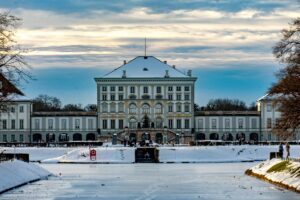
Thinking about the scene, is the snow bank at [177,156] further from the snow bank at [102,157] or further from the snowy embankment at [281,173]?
the snowy embankment at [281,173]

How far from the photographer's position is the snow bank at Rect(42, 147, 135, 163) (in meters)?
64.2

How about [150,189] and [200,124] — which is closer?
[150,189]

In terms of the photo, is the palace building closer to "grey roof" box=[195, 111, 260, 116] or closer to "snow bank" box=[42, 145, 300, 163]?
"grey roof" box=[195, 111, 260, 116]

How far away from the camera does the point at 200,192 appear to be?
1157 inches

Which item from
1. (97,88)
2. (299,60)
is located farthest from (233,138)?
(299,60)

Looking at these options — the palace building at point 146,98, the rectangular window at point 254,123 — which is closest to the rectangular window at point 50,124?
the palace building at point 146,98

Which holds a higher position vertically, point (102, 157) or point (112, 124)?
point (112, 124)

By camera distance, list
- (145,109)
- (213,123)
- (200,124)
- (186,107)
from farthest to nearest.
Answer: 1. (145,109)
2. (186,107)
3. (200,124)
4. (213,123)

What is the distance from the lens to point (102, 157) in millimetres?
67500

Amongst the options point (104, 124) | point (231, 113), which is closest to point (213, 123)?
point (231, 113)

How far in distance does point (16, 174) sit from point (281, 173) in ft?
32.8

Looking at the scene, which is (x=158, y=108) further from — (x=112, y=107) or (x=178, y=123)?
(x=112, y=107)

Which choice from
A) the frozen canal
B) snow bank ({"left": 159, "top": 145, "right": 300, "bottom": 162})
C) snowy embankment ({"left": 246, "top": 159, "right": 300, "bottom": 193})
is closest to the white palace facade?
snow bank ({"left": 159, "top": 145, "right": 300, "bottom": 162})

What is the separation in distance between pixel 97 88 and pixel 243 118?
72.8ft
